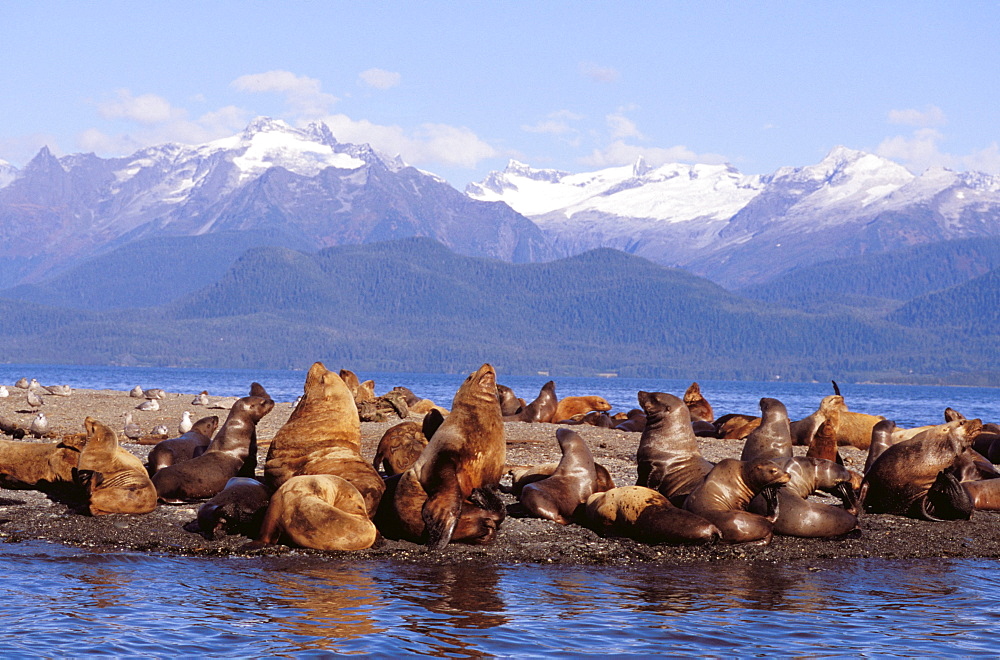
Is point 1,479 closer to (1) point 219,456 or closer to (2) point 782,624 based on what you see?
(1) point 219,456

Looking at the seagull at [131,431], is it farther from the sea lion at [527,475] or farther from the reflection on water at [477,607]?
the reflection on water at [477,607]

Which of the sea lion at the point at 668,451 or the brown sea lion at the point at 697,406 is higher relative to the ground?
the brown sea lion at the point at 697,406

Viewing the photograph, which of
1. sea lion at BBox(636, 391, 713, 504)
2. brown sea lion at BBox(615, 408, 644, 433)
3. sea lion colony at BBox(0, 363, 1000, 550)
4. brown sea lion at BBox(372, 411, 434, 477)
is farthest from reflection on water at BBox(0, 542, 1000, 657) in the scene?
brown sea lion at BBox(615, 408, 644, 433)

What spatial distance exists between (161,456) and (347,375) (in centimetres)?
937

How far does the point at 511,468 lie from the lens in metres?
14.8

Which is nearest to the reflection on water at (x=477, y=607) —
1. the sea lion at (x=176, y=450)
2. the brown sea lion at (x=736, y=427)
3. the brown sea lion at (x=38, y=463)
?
the brown sea lion at (x=38, y=463)

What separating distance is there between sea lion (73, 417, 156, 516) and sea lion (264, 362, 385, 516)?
4.57 ft

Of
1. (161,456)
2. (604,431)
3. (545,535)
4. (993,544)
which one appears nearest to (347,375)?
(604,431)

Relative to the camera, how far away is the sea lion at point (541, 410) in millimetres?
26172

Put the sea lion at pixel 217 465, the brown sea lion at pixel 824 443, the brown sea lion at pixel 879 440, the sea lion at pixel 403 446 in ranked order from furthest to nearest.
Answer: the brown sea lion at pixel 824 443 < the brown sea lion at pixel 879 440 < the sea lion at pixel 403 446 < the sea lion at pixel 217 465

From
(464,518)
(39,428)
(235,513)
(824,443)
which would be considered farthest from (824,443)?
(39,428)

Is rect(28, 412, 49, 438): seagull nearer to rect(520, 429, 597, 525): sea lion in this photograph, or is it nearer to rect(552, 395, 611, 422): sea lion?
rect(520, 429, 597, 525): sea lion

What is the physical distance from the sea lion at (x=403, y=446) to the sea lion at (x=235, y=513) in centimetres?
220

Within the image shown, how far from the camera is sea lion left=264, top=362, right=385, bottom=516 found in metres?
11.5
